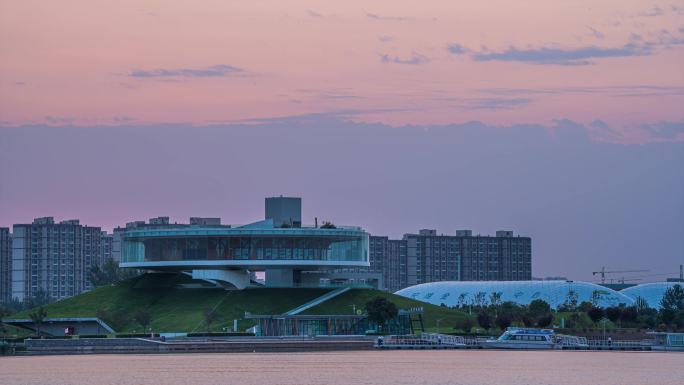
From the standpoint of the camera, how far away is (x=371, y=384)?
118 meters

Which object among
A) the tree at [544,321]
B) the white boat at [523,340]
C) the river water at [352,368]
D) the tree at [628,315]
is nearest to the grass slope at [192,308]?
the river water at [352,368]

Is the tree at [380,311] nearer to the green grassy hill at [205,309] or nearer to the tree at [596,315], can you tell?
the green grassy hill at [205,309]

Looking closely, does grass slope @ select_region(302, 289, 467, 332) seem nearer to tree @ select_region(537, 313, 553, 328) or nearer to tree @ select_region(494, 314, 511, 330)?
tree @ select_region(494, 314, 511, 330)

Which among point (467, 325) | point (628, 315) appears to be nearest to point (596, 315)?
point (628, 315)

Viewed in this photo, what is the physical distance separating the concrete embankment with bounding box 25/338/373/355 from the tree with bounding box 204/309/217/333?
1617 cm

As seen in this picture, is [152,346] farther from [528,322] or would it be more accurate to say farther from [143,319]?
[528,322]

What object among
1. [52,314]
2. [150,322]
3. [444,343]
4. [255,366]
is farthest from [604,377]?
[52,314]

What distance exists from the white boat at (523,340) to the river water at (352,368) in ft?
25.8

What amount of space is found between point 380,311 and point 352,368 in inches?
1862

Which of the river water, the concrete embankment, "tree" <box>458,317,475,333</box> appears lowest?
the river water

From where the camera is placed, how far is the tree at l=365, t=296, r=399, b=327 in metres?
→ 182

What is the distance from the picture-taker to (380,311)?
598ft

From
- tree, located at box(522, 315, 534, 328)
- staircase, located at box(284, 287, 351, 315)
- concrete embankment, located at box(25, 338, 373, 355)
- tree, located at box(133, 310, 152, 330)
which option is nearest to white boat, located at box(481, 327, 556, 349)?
tree, located at box(522, 315, 534, 328)

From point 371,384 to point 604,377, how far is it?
2200 centimetres
